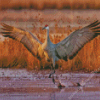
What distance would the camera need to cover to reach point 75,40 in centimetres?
985

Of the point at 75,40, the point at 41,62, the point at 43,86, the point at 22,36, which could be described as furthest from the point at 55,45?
the point at 43,86

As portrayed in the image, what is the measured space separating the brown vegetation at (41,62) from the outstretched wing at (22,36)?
1.10 metres

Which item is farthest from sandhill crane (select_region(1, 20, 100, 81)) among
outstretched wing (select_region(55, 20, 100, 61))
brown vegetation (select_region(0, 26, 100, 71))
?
brown vegetation (select_region(0, 26, 100, 71))

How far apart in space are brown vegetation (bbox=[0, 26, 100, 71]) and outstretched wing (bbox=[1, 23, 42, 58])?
1.10 meters

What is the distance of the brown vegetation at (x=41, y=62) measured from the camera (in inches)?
455

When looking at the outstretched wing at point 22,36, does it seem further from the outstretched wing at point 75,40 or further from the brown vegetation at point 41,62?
the brown vegetation at point 41,62

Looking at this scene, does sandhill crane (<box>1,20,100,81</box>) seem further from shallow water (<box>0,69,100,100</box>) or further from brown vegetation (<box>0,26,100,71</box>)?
brown vegetation (<box>0,26,100,71</box>)

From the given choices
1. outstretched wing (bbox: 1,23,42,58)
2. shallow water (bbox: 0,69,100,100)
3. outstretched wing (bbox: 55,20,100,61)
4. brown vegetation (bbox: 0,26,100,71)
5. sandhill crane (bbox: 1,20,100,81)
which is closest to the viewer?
shallow water (bbox: 0,69,100,100)

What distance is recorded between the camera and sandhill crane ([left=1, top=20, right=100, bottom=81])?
966cm

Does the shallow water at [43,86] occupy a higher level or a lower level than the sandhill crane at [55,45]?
lower

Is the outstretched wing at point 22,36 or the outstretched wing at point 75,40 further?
the outstretched wing at point 22,36

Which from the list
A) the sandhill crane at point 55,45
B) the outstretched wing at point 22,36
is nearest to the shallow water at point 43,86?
the sandhill crane at point 55,45


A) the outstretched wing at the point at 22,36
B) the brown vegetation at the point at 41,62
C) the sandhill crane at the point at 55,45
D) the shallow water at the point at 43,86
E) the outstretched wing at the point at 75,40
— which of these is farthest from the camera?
the brown vegetation at the point at 41,62

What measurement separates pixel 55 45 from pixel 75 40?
69cm
